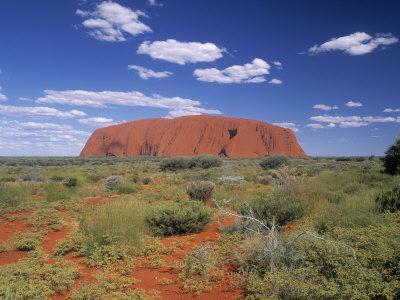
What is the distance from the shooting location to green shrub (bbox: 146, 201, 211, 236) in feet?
28.9

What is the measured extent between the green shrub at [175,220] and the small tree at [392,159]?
10.9 meters

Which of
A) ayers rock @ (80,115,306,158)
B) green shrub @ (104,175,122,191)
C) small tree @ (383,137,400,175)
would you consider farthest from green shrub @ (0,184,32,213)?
ayers rock @ (80,115,306,158)

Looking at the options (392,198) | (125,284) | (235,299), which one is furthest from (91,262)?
(392,198)

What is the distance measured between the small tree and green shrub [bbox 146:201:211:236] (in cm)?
1090

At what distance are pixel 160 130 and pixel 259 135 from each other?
24.7 metres

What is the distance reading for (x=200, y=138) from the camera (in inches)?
3844

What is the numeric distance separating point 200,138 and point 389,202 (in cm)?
8953

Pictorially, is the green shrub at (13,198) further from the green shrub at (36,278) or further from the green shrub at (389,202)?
the green shrub at (389,202)

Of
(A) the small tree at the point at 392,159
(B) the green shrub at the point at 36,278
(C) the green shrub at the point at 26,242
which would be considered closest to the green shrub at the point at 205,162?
(A) the small tree at the point at 392,159

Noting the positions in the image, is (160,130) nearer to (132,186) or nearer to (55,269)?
(132,186)

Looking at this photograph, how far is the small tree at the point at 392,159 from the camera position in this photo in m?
16.9

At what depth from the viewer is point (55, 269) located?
623 cm

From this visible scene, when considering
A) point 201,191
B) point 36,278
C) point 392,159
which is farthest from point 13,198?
point 392,159

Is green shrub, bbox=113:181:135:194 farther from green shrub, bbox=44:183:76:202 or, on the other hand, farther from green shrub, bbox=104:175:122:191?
green shrub, bbox=44:183:76:202
